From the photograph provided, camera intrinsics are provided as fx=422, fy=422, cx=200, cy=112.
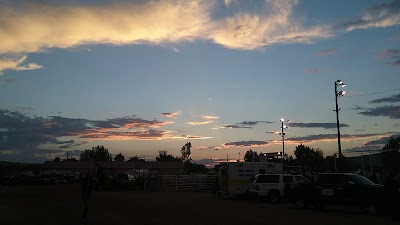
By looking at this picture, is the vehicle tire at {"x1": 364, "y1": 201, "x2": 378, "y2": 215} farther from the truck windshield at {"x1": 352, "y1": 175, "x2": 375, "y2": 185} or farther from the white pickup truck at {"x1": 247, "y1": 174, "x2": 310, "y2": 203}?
the white pickup truck at {"x1": 247, "y1": 174, "x2": 310, "y2": 203}

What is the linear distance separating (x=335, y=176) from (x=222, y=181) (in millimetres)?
12826

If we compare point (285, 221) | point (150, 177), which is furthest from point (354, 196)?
point (150, 177)

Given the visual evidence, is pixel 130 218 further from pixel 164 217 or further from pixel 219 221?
pixel 219 221

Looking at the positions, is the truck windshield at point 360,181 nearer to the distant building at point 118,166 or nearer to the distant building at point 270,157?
the distant building at point 270,157

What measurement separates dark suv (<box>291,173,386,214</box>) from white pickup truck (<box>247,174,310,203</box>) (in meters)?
4.34

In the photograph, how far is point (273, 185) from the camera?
27.0 metres

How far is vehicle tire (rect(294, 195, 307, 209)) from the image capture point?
862 inches

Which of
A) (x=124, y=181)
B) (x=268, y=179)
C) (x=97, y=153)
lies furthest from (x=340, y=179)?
(x=97, y=153)

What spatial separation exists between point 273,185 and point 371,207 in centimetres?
860

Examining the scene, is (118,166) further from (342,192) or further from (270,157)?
(342,192)

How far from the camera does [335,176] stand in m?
20.7

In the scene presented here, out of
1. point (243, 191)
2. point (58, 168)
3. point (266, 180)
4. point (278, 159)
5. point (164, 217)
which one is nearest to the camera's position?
point (164, 217)

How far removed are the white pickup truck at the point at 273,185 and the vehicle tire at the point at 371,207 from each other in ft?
24.8

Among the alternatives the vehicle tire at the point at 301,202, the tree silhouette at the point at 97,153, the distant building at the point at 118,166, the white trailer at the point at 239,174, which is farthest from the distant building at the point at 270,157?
the tree silhouette at the point at 97,153
